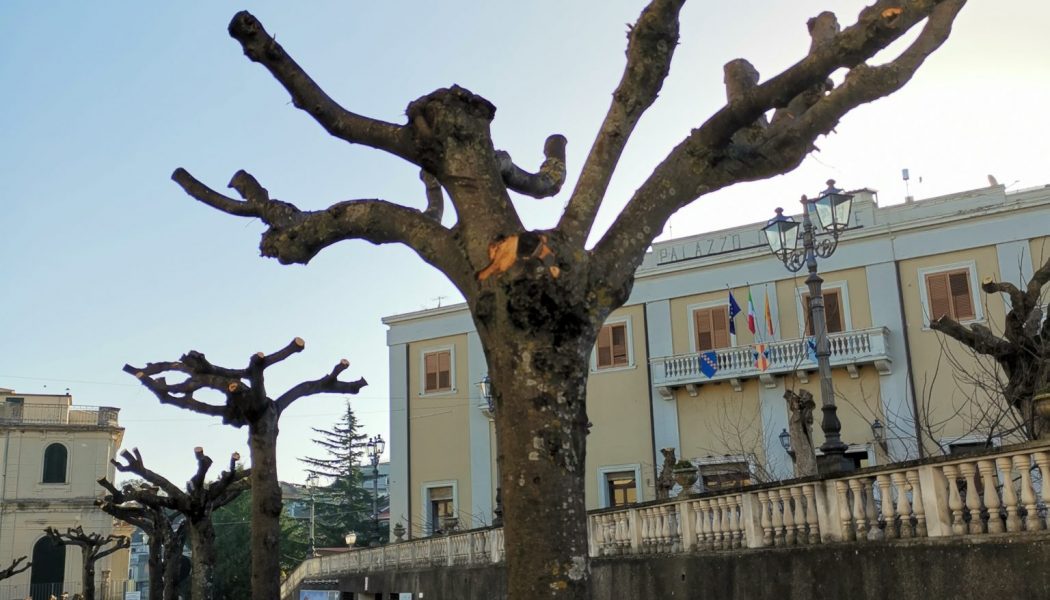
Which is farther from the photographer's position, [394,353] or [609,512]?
[394,353]

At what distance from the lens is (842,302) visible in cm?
3020

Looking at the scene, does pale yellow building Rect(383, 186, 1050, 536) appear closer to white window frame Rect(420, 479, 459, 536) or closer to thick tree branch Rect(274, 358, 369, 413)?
white window frame Rect(420, 479, 459, 536)

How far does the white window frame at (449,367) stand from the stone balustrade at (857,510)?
67.9ft

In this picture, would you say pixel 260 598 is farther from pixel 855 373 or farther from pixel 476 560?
pixel 855 373

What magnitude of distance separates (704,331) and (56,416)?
141ft

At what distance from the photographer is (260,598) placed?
41.3 feet

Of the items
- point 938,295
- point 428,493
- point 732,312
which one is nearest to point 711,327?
point 732,312

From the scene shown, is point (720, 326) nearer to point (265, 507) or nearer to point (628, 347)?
point (628, 347)

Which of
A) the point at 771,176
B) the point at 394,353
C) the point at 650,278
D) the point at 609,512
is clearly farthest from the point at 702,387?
the point at 771,176

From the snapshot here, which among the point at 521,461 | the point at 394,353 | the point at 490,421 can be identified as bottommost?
the point at 521,461

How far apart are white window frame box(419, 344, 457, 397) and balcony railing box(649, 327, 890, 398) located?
26.2 feet

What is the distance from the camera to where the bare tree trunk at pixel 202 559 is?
61.5ft

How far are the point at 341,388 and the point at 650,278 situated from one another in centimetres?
1996

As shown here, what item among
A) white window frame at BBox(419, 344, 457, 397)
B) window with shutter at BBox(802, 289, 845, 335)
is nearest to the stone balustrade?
window with shutter at BBox(802, 289, 845, 335)
